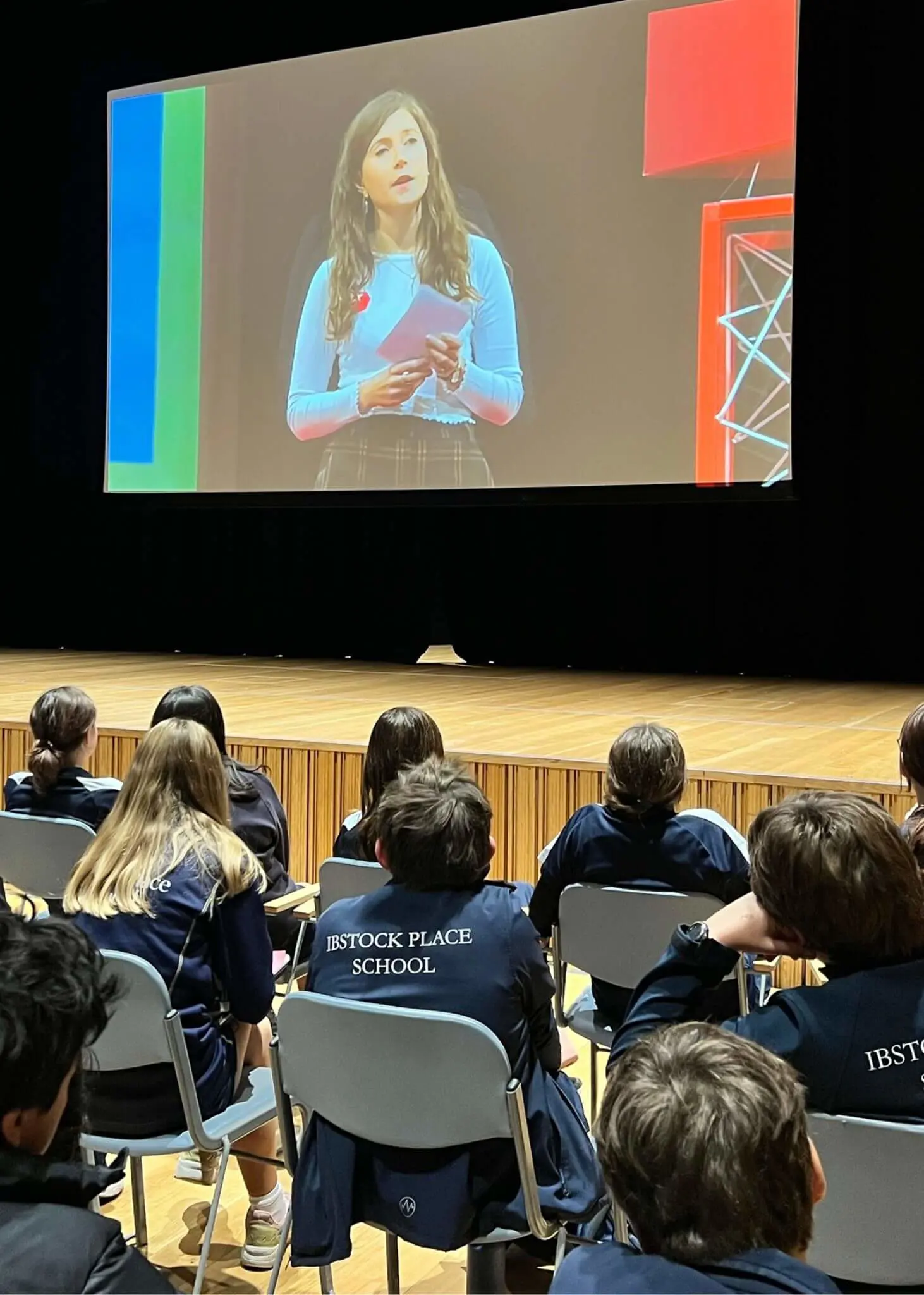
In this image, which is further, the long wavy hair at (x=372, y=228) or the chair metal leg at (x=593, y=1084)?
the long wavy hair at (x=372, y=228)

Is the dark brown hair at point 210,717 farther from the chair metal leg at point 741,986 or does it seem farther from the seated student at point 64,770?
the chair metal leg at point 741,986

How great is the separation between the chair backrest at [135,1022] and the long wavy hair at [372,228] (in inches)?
228

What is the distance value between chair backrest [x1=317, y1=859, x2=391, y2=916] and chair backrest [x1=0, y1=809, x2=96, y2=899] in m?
0.54

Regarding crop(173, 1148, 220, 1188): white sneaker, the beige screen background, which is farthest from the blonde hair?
the beige screen background

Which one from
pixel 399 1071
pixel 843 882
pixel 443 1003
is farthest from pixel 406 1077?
pixel 843 882

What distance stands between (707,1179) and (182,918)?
4.00ft

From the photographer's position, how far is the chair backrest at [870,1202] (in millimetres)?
1281

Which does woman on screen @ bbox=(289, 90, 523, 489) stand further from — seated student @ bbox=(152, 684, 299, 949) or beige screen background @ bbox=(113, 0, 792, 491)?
seated student @ bbox=(152, 684, 299, 949)

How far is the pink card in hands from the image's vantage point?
7.07m

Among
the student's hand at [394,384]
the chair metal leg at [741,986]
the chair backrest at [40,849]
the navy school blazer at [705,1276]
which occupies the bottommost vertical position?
the chair metal leg at [741,986]

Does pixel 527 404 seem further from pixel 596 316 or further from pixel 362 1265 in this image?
pixel 362 1265

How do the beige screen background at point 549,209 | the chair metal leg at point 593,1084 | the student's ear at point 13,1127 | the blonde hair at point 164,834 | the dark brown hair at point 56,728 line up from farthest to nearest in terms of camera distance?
the beige screen background at point 549,209, the dark brown hair at point 56,728, the chair metal leg at point 593,1084, the blonde hair at point 164,834, the student's ear at point 13,1127

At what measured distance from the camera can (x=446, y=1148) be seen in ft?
5.40

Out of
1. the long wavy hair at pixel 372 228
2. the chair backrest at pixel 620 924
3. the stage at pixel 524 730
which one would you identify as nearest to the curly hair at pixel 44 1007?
the chair backrest at pixel 620 924
